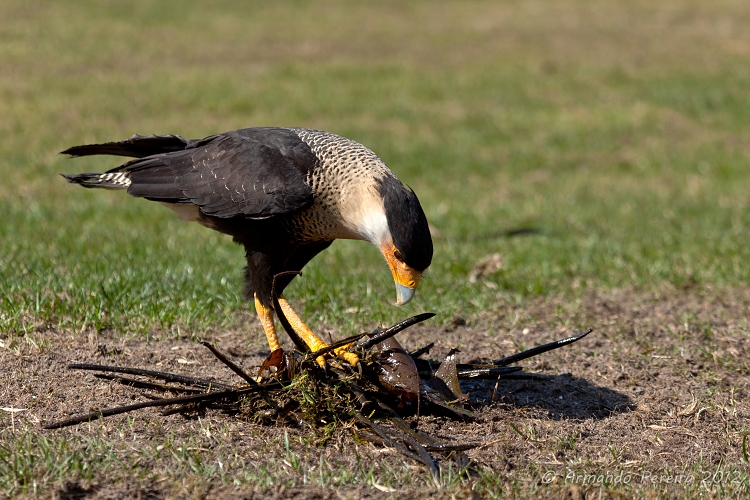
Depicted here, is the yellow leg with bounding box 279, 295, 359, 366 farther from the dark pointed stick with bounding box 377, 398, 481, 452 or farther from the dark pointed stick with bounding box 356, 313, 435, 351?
the dark pointed stick with bounding box 377, 398, 481, 452

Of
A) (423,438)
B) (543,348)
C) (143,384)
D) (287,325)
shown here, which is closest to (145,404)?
(143,384)

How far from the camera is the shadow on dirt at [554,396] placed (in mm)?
4246

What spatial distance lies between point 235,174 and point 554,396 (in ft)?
6.58

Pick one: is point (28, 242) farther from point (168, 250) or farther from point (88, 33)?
point (88, 33)

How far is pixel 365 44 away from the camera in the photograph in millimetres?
17797

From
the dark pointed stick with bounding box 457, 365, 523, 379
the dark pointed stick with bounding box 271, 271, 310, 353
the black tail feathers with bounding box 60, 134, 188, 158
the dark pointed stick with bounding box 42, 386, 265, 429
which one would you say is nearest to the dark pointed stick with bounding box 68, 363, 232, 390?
the dark pointed stick with bounding box 42, 386, 265, 429

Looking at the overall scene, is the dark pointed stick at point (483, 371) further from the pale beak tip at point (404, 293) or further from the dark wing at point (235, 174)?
the dark wing at point (235, 174)

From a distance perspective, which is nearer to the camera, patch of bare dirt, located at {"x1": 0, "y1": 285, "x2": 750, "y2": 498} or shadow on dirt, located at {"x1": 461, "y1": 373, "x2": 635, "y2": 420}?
patch of bare dirt, located at {"x1": 0, "y1": 285, "x2": 750, "y2": 498}

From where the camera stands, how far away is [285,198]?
4227 millimetres

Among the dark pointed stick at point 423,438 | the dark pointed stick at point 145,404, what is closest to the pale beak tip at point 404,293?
the dark pointed stick at point 423,438

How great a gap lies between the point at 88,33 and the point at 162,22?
1.93 metres

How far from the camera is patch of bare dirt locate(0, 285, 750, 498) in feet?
10.9

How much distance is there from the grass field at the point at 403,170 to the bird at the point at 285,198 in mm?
754

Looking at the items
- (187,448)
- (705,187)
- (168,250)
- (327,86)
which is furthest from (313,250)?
(327,86)
